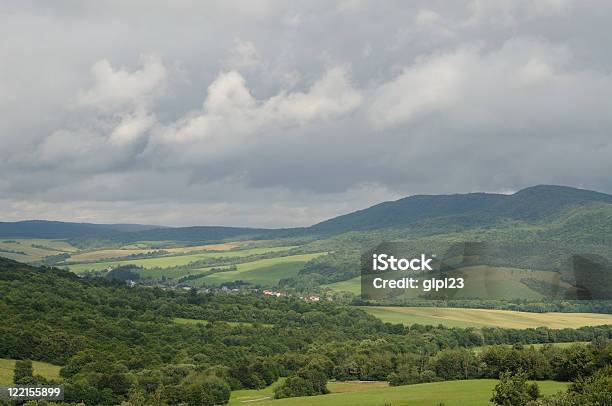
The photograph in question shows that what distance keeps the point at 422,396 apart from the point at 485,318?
10542 cm

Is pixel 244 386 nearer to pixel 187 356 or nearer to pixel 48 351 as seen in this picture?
pixel 187 356

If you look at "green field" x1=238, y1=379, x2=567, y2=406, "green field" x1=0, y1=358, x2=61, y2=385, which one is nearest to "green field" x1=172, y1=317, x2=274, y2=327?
"green field" x1=0, y1=358, x2=61, y2=385

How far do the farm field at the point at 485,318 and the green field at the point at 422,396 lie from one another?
79.2 meters

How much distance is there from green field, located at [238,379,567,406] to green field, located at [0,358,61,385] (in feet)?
98.9

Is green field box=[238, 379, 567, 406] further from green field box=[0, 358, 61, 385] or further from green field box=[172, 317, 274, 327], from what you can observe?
green field box=[172, 317, 274, 327]

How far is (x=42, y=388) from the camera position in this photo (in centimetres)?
8975

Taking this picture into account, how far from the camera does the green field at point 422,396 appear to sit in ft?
244

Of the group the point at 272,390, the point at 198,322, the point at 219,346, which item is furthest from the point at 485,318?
the point at 272,390

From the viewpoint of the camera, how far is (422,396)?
79.1 metres

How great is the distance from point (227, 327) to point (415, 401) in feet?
293

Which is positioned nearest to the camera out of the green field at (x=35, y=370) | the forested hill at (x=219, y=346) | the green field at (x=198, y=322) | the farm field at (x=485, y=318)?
the forested hill at (x=219, y=346)

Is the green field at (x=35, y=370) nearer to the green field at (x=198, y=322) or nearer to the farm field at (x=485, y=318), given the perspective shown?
the green field at (x=198, y=322)

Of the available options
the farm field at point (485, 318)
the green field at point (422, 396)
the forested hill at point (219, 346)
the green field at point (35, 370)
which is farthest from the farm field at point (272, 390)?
the farm field at point (485, 318)

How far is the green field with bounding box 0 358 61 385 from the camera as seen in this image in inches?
3762
